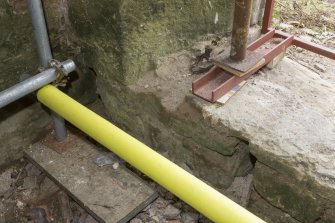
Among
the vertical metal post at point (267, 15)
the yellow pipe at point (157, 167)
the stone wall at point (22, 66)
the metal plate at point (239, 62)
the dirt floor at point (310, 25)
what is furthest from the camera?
the dirt floor at point (310, 25)

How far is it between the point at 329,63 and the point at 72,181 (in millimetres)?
1745

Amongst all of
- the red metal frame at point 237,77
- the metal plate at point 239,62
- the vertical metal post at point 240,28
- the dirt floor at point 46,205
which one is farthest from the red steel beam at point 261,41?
the dirt floor at point 46,205

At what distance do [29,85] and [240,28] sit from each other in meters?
0.98

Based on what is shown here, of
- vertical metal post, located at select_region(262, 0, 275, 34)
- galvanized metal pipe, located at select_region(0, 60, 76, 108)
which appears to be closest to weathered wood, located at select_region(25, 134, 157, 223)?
galvanized metal pipe, located at select_region(0, 60, 76, 108)

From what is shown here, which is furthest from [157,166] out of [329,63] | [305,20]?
[305,20]

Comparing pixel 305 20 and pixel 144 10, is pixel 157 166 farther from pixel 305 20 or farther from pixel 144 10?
pixel 305 20

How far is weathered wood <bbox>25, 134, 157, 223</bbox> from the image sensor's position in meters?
1.86

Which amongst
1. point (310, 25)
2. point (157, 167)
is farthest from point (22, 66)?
point (310, 25)

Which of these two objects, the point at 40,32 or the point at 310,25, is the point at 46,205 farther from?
the point at 310,25

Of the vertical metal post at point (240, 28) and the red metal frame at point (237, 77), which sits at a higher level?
the vertical metal post at point (240, 28)

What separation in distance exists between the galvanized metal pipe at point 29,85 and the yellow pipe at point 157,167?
0.06 meters

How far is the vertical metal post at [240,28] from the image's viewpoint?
1.60 metres

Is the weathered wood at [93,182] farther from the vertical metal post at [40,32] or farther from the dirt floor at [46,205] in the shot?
the vertical metal post at [40,32]

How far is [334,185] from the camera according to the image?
1.42 metres
